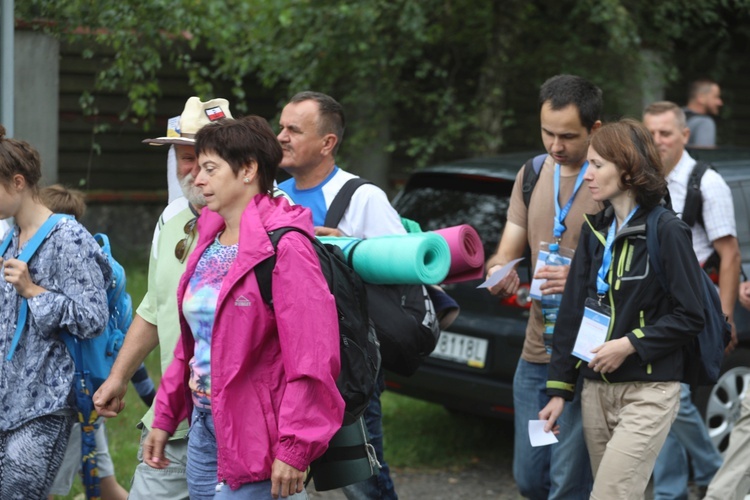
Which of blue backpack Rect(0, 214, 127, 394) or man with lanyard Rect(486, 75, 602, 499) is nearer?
blue backpack Rect(0, 214, 127, 394)

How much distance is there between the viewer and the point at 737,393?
6293mm

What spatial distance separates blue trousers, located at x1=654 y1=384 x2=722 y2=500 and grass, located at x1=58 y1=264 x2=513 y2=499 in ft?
4.48

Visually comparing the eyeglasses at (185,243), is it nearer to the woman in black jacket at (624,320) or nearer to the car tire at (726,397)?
the woman in black jacket at (624,320)

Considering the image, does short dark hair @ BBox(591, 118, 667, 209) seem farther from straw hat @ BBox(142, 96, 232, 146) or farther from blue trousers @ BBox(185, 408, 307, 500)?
blue trousers @ BBox(185, 408, 307, 500)

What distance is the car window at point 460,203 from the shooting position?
6.23m

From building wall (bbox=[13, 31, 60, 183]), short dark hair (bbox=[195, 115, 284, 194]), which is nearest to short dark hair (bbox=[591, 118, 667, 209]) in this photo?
short dark hair (bbox=[195, 115, 284, 194])

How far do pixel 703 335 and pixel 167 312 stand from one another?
1.89 meters

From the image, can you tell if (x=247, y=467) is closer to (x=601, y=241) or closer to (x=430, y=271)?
(x=430, y=271)

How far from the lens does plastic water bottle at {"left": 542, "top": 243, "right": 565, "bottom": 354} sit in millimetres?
4543

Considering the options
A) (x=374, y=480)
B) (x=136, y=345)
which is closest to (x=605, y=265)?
(x=374, y=480)

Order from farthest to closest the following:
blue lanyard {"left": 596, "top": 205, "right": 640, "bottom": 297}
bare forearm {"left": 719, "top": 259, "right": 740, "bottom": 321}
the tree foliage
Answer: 1. the tree foliage
2. bare forearm {"left": 719, "top": 259, "right": 740, "bottom": 321}
3. blue lanyard {"left": 596, "top": 205, "right": 640, "bottom": 297}

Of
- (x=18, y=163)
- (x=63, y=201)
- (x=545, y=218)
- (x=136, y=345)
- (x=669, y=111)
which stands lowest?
(x=136, y=345)

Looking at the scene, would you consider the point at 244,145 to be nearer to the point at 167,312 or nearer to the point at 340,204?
the point at 167,312

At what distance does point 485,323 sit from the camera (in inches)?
238
